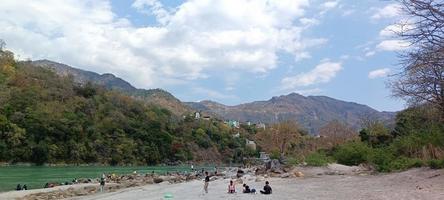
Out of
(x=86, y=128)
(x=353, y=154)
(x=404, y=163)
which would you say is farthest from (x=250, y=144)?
(x=404, y=163)

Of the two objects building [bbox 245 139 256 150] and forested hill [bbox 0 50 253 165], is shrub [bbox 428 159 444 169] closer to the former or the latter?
forested hill [bbox 0 50 253 165]

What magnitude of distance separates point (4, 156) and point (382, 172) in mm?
68236

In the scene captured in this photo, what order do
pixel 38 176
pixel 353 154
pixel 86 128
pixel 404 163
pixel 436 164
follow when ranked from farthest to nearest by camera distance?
1. pixel 86 128
2. pixel 38 176
3. pixel 353 154
4. pixel 404 163
5. pixel 436 164

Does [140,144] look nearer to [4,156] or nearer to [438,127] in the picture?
[4,156]

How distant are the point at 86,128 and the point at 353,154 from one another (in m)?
70.1

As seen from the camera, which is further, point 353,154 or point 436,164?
point 353,154

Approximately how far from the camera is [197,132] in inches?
5138

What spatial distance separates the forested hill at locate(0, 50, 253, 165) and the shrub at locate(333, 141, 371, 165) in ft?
193

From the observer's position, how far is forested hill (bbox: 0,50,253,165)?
83.2 m

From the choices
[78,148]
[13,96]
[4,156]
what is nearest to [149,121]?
[78,148]

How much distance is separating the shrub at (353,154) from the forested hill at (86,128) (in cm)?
5870

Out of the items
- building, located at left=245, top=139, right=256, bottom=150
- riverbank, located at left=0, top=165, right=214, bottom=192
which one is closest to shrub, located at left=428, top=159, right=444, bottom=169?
riverbank, located at left=0, top=165, right=214, bottom=192

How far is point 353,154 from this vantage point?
40.0 meters

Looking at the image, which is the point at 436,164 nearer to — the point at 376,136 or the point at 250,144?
the point at 376,136
